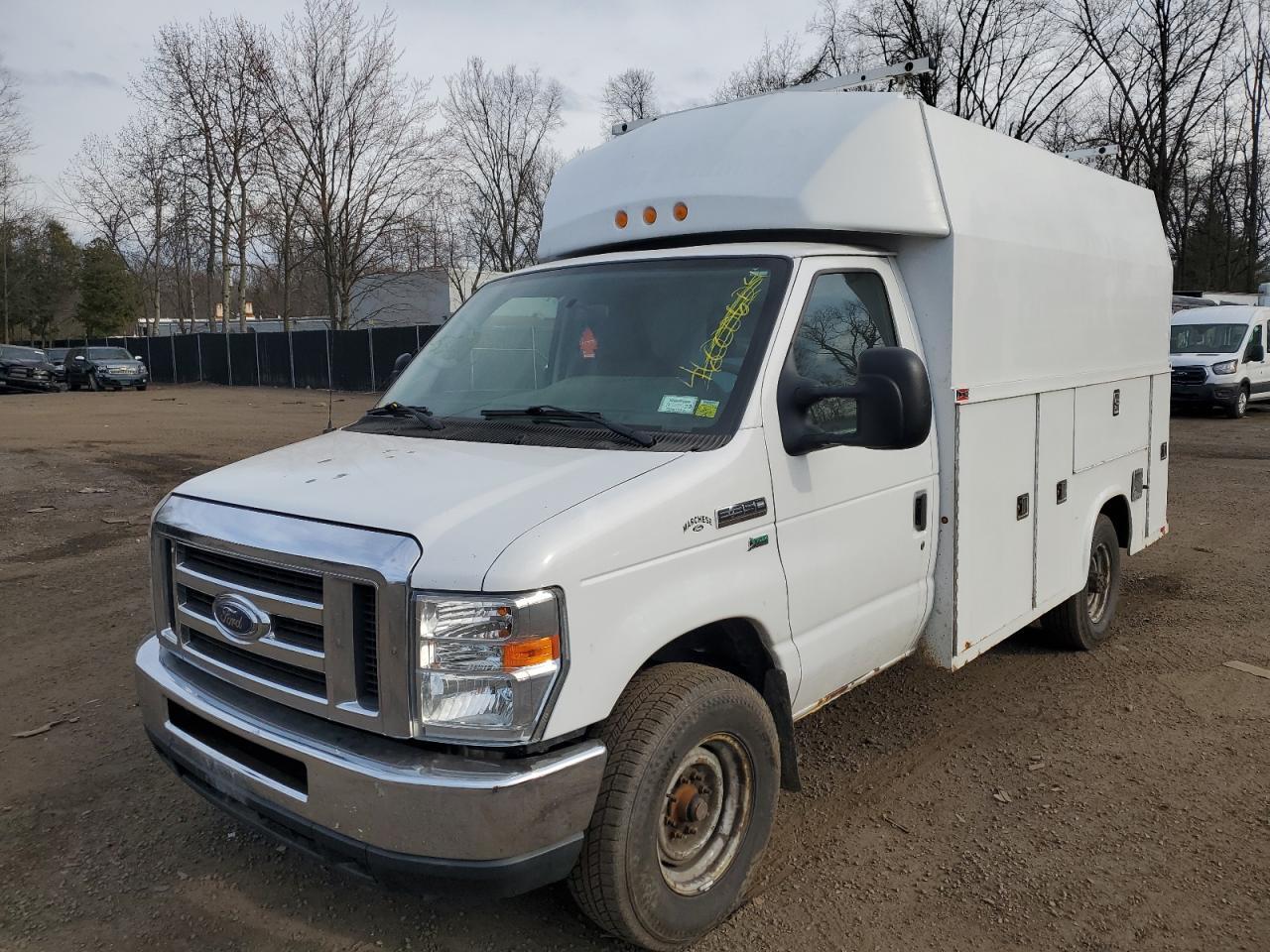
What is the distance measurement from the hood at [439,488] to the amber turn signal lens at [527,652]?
0.61 ft

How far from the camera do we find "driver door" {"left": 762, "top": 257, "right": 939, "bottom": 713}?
328cm

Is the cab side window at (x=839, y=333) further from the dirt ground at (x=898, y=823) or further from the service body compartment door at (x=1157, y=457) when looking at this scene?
the service body compartment door at (x=1157, y=457)

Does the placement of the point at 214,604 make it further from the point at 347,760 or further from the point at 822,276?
the point at 822,276

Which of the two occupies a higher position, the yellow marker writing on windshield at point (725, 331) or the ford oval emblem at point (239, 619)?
the yellow marker writing on windshield at point (725, 331)

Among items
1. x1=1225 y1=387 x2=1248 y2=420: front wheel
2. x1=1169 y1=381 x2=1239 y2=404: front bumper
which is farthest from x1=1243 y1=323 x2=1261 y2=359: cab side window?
x1=1169 y1=381 x2=1239 y2=404: front bumper

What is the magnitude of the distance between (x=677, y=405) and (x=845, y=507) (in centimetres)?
74

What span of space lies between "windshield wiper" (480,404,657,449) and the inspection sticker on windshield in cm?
16

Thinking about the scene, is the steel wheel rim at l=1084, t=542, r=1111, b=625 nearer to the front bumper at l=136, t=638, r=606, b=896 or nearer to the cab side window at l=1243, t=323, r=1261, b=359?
the front bumper at l=136, t=638, r=606, b=896

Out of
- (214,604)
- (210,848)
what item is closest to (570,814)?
(214,604)

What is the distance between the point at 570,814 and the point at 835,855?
1.44 m

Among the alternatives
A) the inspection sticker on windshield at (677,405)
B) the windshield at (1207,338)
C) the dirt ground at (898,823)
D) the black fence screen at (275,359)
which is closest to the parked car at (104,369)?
the black fence screen at (275,359)

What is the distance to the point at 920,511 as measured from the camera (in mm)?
3904

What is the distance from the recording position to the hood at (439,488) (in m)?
2.48

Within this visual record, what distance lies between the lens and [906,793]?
158 inches
